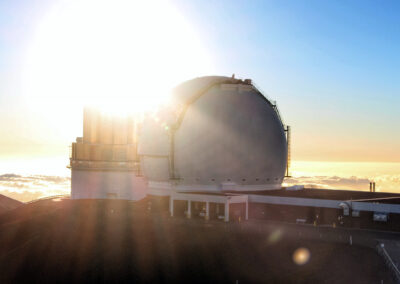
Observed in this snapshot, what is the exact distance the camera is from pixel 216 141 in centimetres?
4591

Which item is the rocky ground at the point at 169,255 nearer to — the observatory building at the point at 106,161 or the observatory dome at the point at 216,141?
the observatory dome at the point at 216,141

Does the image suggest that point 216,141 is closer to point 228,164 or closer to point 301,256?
point 228,164

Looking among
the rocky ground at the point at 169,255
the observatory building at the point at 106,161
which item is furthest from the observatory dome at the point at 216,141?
the observatory building at the point at 106,161

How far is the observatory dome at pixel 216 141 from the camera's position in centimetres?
4606

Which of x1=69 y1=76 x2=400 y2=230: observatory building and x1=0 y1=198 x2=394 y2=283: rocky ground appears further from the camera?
x1=69 y1=76 x2=400 y2=230: observatory building

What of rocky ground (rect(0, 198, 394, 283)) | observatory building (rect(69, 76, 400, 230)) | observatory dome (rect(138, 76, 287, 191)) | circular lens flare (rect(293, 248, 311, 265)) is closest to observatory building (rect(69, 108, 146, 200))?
observatory building (rect(69, 76, 400, 230))

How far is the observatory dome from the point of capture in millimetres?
46062

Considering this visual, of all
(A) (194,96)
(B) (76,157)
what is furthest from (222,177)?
(B) (76,157)

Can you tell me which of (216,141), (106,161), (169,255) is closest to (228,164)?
(216,141)

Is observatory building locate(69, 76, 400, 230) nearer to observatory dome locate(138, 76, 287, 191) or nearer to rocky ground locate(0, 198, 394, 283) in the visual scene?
observatory dome locate(138, 76, 287, 191)

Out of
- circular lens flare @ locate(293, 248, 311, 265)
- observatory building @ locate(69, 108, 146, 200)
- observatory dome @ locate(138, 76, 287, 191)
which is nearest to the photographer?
circular lens flare @ locate(293, 248, 311, 265)

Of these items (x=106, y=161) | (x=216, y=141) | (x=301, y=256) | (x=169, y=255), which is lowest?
(x=169, y=255)

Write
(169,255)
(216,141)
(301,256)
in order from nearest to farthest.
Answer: (301,256) → (169,255) → (216,141)

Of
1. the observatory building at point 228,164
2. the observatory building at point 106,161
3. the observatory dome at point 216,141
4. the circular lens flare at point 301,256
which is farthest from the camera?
the observatory building at point 106,161
